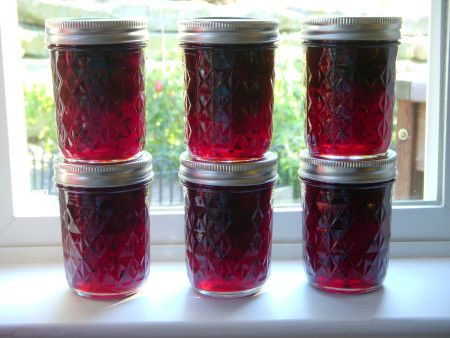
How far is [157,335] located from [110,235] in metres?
0.16

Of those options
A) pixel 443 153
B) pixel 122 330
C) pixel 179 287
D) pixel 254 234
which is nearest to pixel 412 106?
pixel 443 153

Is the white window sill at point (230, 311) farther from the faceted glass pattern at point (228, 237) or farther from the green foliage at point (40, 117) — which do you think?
the green foliage at point (40, 117)

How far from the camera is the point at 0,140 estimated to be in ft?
4.05

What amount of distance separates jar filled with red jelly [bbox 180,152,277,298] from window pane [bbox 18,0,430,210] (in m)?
0.22

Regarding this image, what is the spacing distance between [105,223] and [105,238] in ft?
0.08

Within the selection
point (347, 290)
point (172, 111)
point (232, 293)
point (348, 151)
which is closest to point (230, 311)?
point (232, 293)

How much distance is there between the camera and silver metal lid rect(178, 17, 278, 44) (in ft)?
3.26

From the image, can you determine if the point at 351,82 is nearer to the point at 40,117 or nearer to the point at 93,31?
the point at 93,31

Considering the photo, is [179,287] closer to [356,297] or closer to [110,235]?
[110,235]

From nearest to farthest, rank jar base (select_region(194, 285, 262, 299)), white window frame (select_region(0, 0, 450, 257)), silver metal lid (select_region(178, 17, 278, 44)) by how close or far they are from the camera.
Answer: silver metal lid (select_region(178, 17, 278, 44))
jar base (select_region(194, 285, 262, 299))
white window frame (select_region(0, 0, 450, 257))

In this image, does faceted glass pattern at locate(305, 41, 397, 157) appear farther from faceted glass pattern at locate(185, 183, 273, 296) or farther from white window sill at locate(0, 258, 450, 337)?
white window sill at locate(0, 258, 450, 337)

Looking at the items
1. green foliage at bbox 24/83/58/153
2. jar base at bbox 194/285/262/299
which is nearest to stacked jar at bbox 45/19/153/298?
jar base at bbox 194/285/262/299

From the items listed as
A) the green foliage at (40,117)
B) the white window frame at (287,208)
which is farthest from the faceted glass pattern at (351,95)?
the green foliage at (40,117)

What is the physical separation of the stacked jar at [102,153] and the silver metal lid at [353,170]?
0.25m
